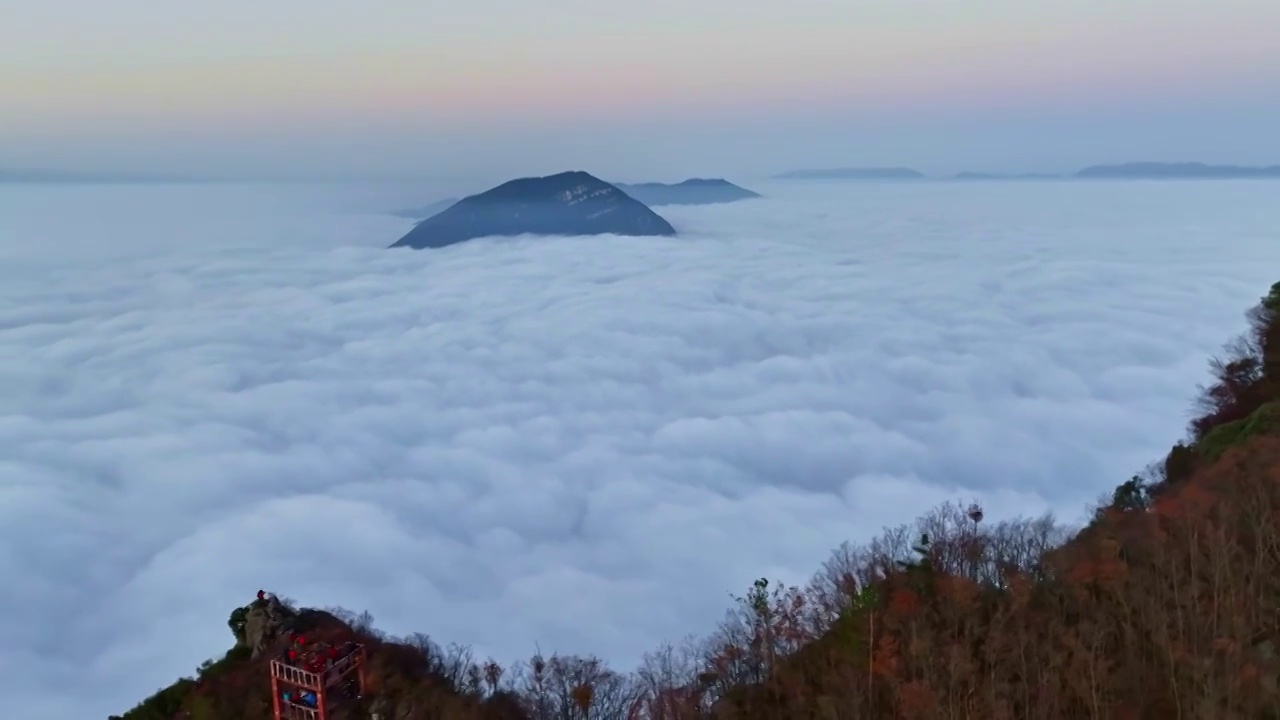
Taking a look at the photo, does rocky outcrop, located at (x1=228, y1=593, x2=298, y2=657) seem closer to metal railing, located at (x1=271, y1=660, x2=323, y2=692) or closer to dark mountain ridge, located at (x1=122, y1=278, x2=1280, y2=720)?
dark mountain ridge, located at (x1=122, y1=278, x2=1280, y2=720)

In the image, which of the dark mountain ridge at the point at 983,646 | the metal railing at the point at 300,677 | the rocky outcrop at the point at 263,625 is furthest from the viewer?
the rocky outcrop at the point at 263,625

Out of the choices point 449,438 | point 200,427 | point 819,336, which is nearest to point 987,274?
point 819,336

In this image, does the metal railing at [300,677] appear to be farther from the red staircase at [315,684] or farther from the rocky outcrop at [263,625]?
the rocky outcrop at [263,625]

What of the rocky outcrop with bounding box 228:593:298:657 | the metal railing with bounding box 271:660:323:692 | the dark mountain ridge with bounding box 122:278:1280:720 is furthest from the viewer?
the rocky outcrop with bounding box 228:593:298:657

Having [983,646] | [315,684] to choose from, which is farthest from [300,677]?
[983,646]

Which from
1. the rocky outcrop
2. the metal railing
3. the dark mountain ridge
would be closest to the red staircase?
the metal railing

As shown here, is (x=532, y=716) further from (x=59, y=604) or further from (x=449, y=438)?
(x=449, y=438)

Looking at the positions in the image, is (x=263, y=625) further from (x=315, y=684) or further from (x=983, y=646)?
(x=983, y=646)

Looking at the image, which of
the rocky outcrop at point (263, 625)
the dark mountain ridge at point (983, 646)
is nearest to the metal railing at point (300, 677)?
the dark mountain ridge at point (983, 646)
